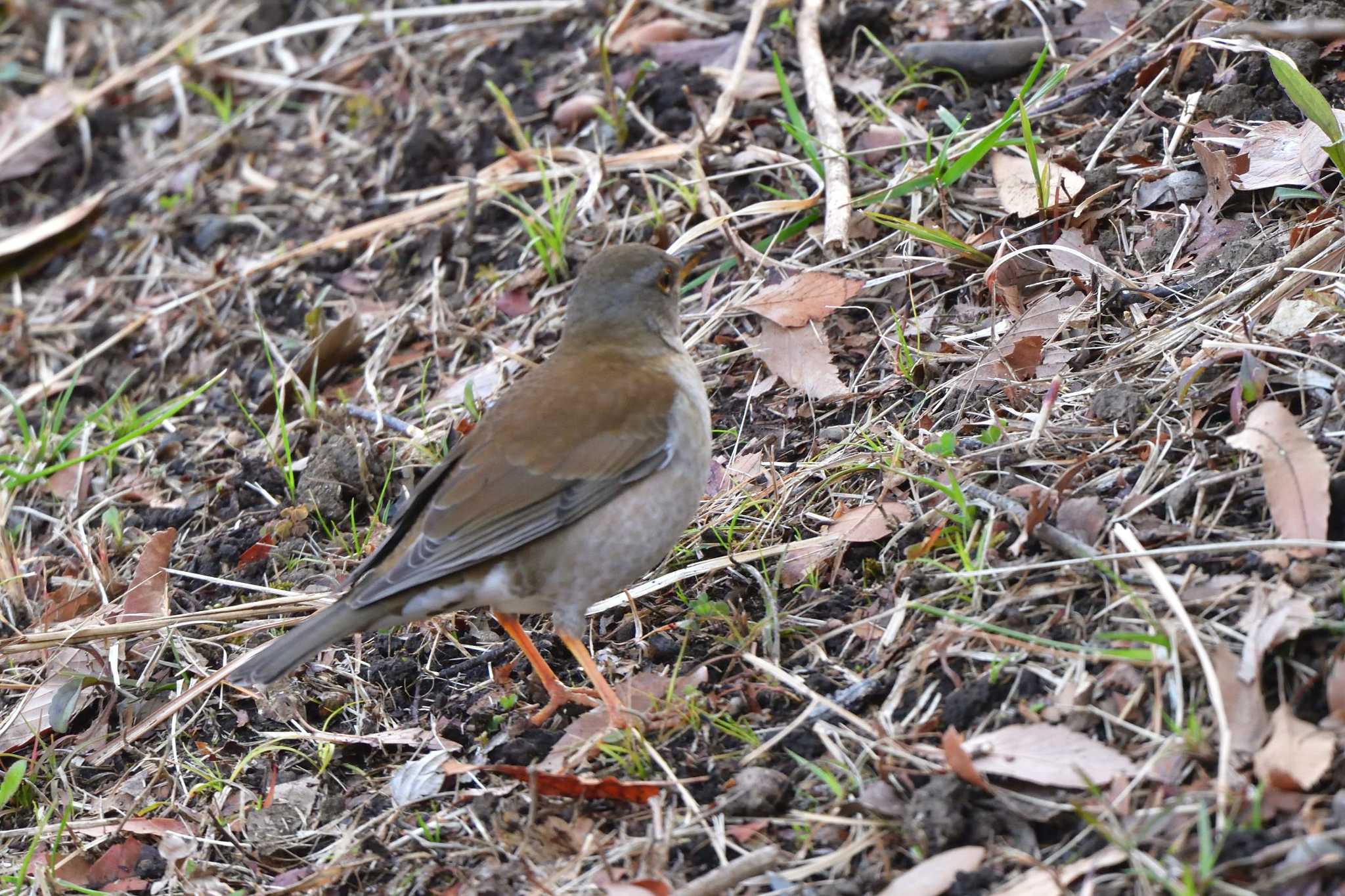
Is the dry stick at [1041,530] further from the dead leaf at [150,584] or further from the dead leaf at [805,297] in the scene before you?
the dead leaf at [150,584]

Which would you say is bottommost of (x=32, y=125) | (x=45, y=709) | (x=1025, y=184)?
(x=45, y=709)

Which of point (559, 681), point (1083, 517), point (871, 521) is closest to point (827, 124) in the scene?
point (871, 521)

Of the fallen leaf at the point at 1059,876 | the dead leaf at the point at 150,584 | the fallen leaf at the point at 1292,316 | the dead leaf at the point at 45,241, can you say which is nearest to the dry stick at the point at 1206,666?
the fallen leaf at the point at 1059,876

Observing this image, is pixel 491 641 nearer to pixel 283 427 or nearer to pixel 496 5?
pixel 283 427

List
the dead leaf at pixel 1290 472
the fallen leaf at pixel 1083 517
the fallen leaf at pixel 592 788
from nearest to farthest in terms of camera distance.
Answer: the dead leaf at pixel 1290 472, the fallen leaf at pixel 592 788, the fallen leaf at pixel 1083 517

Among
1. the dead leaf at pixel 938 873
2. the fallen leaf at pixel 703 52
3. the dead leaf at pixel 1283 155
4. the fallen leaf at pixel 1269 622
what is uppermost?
the dead leaf at pixel 1283 155

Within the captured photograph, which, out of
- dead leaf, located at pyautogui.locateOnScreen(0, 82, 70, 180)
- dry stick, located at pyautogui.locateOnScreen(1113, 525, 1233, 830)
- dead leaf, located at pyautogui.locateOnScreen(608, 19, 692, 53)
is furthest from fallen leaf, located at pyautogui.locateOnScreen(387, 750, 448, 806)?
dead leaf, located at pyautogui.locateOnScreen(0, 82, 70, 180)

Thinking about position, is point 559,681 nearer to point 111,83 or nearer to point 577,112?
point 577,112
